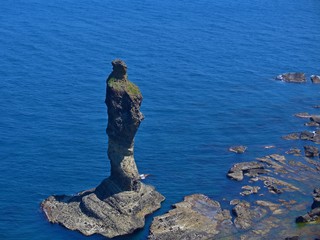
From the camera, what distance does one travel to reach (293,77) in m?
189

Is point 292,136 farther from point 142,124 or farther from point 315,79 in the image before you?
point 315,79

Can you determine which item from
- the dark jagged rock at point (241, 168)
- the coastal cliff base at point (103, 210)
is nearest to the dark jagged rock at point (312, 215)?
the dark jagged rock at point (241, 168)

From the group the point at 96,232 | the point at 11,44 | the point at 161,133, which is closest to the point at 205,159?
the point at 161,133

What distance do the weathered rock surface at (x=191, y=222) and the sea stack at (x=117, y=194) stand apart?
12.1 ft

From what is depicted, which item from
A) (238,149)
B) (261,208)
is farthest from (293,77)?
(261,208)

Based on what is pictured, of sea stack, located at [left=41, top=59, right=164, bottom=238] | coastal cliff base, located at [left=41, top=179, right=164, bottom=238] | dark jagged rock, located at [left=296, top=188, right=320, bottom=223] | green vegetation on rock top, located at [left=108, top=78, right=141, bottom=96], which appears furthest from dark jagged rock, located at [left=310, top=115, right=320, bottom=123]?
green vegetation on rock top, located at [left=108, top=78, right=141, bottom=96]

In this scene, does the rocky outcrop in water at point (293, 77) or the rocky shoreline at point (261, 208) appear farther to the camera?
the rocky outcrop in water at point (293, 77)

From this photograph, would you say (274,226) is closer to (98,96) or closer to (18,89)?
(98,96)

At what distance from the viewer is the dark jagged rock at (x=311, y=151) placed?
457ft

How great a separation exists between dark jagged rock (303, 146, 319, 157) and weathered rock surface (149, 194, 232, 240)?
100.0 feet

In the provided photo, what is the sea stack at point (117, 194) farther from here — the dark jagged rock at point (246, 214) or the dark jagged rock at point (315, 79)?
the dark jagged rock at point (315, 79)

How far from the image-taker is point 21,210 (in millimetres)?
115938

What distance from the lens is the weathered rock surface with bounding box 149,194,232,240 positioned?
10775cm

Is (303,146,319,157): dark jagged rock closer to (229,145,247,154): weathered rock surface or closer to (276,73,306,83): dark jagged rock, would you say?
(229,145,247,154): weathered rock surface
